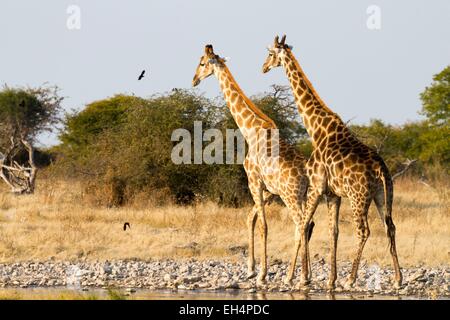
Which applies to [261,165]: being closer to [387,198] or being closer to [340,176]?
[340,176]

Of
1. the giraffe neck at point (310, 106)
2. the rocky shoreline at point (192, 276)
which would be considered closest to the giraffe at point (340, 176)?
the giraffe neck at point (310, 106)

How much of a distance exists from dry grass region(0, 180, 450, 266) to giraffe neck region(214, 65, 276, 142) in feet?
8.24

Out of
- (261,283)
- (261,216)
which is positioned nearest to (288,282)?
(261,283)

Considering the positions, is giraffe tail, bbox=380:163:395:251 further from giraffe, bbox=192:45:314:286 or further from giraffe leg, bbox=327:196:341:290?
giraffe, bbox=192:45:314:286

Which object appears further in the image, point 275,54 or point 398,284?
point 275,54

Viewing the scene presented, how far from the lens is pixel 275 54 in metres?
12.0

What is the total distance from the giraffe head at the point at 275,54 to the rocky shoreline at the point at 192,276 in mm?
2630

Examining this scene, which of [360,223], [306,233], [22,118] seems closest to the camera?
[360,223]

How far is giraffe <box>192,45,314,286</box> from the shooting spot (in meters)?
10.8

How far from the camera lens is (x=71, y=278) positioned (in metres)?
11.7

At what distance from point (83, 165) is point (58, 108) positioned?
24.3 feet

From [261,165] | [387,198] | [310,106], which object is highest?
[310,106]

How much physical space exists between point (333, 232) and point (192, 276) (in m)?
1.88
